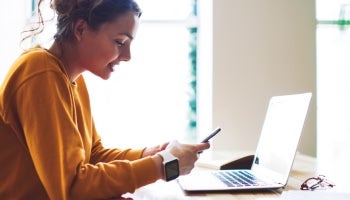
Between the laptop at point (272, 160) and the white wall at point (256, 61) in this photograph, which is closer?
the laptop at point (272, 160)

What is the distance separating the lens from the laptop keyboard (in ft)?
Answer: 3.35

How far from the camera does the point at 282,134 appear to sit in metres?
1.14

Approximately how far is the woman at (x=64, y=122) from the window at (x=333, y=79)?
1571 millimetres

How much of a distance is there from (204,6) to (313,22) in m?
0.63

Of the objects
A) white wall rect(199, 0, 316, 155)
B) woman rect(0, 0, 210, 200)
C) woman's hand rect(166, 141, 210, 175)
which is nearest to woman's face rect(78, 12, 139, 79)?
woman rect(0, 0, 210, 200)

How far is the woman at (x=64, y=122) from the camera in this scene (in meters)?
0.80

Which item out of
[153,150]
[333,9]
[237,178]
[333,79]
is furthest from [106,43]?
[333,9]

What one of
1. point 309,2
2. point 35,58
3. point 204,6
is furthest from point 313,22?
point 35,58

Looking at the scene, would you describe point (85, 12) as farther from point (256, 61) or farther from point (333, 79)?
point (333, 79)

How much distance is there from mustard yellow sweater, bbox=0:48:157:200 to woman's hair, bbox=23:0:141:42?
114 millimetres

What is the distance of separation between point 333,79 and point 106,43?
1.78 meters

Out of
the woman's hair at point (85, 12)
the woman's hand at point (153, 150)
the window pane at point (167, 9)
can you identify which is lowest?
the woman's hand at point (153, 150)

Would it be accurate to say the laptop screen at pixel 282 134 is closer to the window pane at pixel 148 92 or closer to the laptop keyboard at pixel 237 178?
the laptop keyboard at pixel 237 178

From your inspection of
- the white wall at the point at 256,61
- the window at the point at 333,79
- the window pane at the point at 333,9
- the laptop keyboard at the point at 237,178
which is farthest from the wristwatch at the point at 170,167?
the window pane at the point at 333,9
